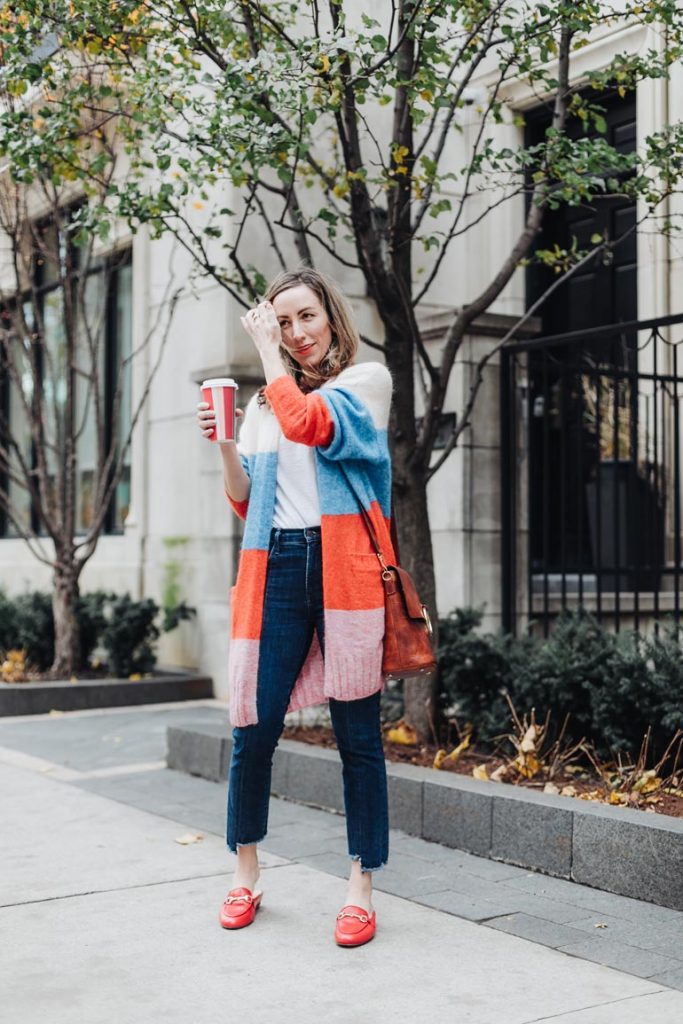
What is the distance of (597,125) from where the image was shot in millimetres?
5863

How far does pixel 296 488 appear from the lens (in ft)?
12.3

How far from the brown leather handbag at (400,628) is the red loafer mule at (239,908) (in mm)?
875

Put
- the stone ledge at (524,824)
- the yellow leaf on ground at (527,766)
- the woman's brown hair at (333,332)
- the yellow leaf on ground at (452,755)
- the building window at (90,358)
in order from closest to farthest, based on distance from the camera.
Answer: the woman's brown hair at (333,332)
the stone ledge at (524,824)
the yellow leaf on ground at (527,766)
the yellow leaf on ground at (452,755)
the building window at (90,358)

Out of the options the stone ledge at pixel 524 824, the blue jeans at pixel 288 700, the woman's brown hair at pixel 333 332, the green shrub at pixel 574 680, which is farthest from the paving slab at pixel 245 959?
the woman's brown hair at pixel 333 332

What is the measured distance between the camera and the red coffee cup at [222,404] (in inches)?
136

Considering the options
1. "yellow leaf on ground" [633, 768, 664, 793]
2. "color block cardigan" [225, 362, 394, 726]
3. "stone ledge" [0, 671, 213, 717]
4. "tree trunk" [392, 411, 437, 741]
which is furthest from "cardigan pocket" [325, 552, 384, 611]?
"stone ledge" [0, 671, 213, 717]

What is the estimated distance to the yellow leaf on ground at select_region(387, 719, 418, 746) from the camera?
19.3 feet

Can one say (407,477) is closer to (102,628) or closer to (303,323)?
(303,323)

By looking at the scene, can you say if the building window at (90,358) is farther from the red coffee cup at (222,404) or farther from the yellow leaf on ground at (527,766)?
the red coffee cup at (222,404)

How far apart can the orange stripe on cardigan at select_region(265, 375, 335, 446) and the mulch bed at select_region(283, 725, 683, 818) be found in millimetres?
2037

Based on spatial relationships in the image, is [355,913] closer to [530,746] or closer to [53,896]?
[53,896]

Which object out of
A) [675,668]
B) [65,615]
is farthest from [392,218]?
[65,615]

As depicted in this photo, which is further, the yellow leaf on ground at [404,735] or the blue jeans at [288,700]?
the yellow leaf on ground at [404,735]

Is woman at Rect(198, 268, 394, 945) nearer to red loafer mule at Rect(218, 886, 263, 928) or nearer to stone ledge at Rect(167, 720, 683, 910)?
red loafer mule at Rect(218, 886, 263, 928)
